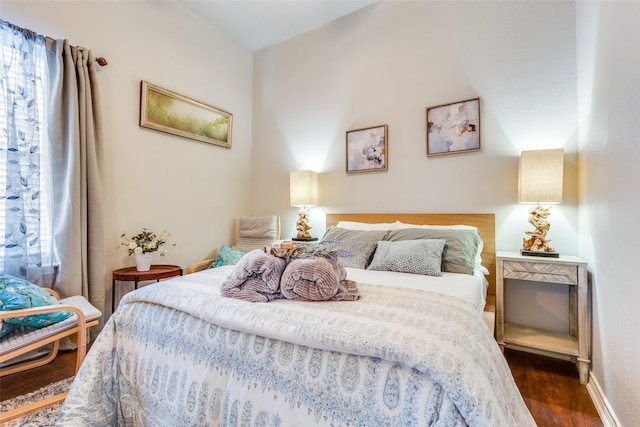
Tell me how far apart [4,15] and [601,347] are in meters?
4.39

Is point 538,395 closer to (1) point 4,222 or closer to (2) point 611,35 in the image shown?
(2) point 611,35

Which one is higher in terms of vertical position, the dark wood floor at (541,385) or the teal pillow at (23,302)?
the teal pillow at (23,302)

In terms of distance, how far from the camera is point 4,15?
1.94m

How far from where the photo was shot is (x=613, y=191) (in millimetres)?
1435

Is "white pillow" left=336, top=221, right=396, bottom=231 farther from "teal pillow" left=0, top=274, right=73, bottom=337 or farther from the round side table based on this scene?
"teal pillow" left=0, top=274, right=73, bottom=337

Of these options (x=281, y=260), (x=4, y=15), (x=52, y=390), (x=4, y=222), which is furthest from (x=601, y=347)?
(x=4, y=15)

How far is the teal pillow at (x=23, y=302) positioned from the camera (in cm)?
148

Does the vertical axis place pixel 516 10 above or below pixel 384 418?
above

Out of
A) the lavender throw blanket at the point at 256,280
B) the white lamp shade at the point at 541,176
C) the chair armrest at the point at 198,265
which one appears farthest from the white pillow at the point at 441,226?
the chair armrest at the point at 198,265

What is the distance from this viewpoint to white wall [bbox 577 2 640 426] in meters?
1.20

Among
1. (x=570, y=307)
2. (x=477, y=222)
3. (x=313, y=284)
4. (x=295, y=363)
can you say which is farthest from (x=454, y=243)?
(x=295, y=363)

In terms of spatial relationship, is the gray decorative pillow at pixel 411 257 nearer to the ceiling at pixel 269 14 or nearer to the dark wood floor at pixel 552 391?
the dark wood floor at pixel 552 391

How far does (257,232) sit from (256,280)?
6.71ft

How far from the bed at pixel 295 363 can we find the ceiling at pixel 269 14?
9.64 ft
